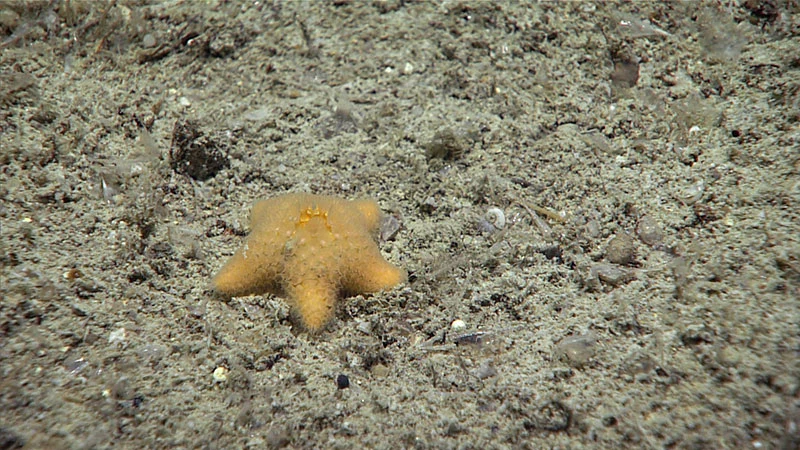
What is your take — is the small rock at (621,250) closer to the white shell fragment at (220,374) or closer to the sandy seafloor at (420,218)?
the sandy seafloor at (420,218)

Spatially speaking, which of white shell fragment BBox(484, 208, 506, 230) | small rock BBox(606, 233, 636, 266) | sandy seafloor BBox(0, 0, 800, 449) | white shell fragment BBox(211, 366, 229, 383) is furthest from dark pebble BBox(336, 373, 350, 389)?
small rock BBox(606, 233, 636, 266)

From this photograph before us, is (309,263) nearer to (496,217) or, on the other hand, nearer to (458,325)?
(458,325)

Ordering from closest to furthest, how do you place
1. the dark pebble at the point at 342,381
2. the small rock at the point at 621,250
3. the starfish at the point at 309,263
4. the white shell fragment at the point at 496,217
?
the dark pebble at the point at 342,381 → the starfish at the point at 309,263 → the small rock at the point at 621,250 → the white shell fragment at the point at 496,217

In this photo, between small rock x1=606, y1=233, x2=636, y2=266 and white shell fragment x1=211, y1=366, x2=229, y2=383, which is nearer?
white shell fragment x1=211, y1=366, x2=229, y2=383

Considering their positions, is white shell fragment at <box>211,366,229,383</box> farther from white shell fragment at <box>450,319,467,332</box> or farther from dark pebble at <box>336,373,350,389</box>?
white shell fragment at <box>450,319,467,332</box>

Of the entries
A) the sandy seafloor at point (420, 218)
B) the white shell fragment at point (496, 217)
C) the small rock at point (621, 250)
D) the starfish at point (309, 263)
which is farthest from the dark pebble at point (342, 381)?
the small rock at point (621, 250)

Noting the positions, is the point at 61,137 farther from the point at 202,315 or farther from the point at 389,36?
the point at 389,36
